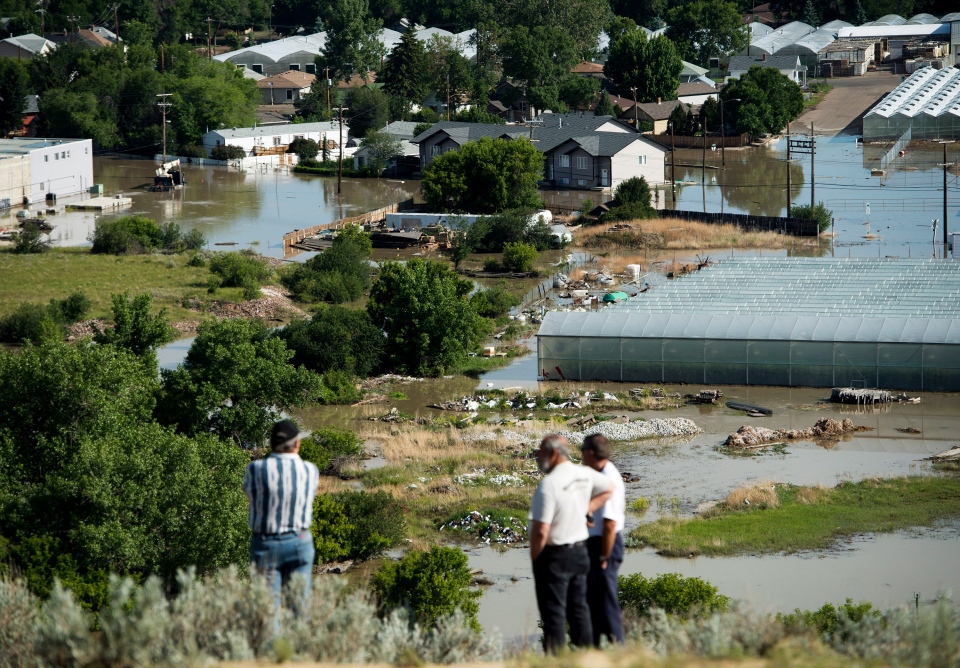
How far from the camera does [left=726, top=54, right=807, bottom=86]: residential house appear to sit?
79.8 m

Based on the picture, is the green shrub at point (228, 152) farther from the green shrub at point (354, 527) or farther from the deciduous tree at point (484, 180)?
the green shrub at point (354, 527)

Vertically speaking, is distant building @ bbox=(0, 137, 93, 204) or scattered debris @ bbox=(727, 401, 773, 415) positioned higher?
distant building @ bbox=(0, 137, 93, 204)

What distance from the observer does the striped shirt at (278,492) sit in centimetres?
797

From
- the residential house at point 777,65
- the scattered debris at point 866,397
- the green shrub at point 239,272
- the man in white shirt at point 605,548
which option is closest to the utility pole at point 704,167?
the residential house at point 777,65

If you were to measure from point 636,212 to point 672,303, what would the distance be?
17.5 m

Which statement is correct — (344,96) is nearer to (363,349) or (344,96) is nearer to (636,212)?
(636,212)

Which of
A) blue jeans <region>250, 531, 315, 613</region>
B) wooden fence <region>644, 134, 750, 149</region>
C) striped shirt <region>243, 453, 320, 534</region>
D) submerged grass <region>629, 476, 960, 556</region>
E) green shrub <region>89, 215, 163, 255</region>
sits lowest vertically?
submerged grass <region>629, 476, 960, 556</region>

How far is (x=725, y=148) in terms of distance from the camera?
65.0 metres

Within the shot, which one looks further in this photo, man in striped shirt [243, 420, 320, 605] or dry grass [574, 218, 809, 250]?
dry grass [574, 218, 809, 250]

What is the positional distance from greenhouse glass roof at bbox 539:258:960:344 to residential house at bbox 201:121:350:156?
126ft

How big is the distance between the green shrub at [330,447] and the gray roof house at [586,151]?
1348 inches

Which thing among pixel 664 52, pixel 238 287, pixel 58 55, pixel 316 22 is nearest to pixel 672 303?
pixel 238 287

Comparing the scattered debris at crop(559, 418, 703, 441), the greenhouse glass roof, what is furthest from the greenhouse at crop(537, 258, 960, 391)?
the scattered debris at crop(559, 418, 703, 441)

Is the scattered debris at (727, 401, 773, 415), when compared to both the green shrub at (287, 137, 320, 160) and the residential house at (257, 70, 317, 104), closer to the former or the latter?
the green shrub at (287, 137, 320, 160)
